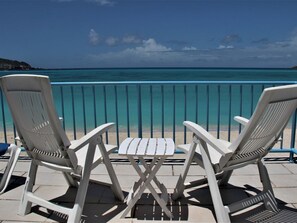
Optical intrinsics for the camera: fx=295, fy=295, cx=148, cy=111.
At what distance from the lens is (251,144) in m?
2.41

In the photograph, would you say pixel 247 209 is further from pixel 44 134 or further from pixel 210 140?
pixel 44 134

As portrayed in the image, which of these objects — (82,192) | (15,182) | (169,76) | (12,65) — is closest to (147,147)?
(82,192)

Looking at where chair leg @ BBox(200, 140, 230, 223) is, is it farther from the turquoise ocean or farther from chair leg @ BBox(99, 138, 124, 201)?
the turquoise ocean

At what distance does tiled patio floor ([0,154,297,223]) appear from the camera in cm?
264

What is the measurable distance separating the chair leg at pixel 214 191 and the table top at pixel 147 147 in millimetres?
271

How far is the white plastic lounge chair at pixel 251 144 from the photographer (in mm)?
2211

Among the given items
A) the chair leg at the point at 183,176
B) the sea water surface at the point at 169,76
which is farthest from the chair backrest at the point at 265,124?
the sea water surface at the point at 169,76

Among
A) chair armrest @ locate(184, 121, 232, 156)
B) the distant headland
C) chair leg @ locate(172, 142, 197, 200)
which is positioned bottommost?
chair leg @ locate(172, 142, 197, 200)

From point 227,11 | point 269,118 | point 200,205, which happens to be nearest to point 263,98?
point 269,118

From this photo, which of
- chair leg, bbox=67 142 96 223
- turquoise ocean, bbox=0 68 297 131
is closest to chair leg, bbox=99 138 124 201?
chair leg, bbox=67 142 96 223

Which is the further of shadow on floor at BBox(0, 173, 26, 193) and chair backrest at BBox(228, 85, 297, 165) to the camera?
shadow on floor at BBox(0, 173, 26, 193)

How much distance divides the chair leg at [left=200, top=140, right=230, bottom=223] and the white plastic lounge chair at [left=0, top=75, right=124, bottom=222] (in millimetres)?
911

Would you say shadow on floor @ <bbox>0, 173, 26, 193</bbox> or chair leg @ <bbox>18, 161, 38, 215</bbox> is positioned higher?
chair leg @ <bbox>18, 161, 38, 215</bbox>

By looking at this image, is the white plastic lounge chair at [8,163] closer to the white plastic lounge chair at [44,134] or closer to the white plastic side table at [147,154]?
the white plastic lounge chair at [44,134]
